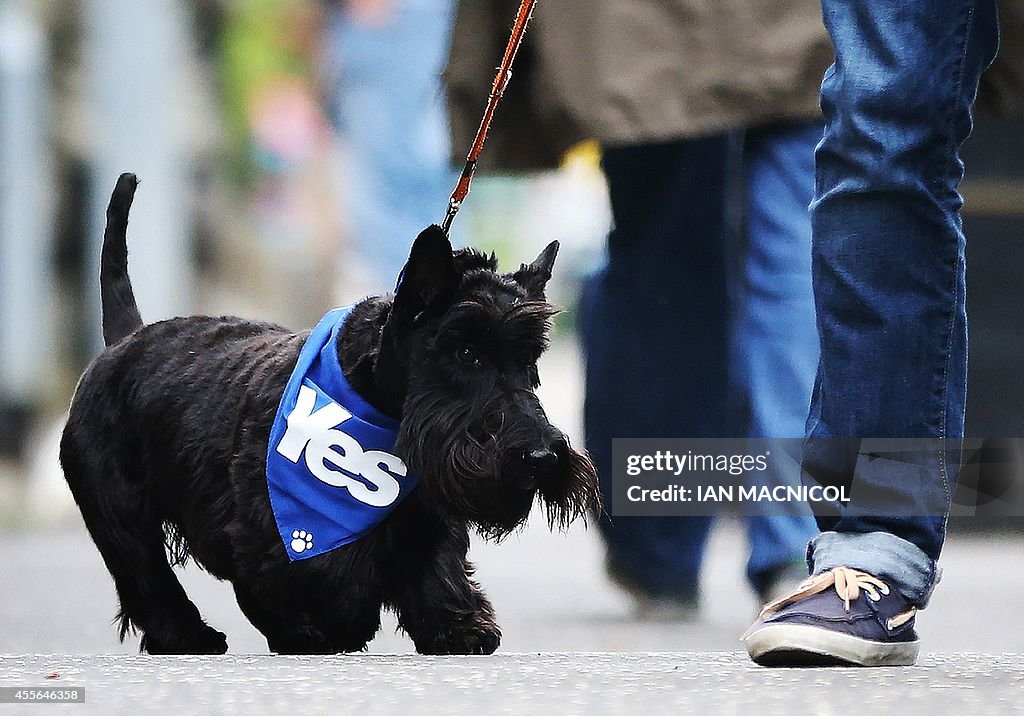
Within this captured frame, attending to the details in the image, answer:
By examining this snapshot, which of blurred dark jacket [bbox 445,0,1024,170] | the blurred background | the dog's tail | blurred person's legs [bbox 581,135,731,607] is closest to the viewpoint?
the dog's tail

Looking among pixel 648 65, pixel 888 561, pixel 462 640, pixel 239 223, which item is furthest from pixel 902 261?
pixel 239 223

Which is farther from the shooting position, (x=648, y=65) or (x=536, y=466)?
(x=648, y=65)

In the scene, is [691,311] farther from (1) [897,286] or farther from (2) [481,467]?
(1) [897,286]

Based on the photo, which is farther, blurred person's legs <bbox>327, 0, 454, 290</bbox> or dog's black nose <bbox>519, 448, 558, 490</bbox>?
blurred person's legs <bbox>327, 0, 454, 290</bbox>

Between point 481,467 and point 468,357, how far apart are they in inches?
7.7

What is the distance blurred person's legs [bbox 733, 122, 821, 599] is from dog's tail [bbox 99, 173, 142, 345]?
1.29 meters

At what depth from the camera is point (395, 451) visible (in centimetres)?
334

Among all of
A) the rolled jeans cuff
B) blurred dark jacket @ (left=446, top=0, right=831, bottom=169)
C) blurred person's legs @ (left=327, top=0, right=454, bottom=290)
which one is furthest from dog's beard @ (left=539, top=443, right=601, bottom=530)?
blurred person's legs @ (left=327, top=0, right=454, bottom=290)

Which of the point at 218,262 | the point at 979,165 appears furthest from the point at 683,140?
the point at 218,262

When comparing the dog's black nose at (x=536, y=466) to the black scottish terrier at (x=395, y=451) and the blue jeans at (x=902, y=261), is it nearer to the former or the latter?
the black scottish terrier at (x=395, y=451)

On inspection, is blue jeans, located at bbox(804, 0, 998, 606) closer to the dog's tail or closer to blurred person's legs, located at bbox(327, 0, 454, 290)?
the dog's tail

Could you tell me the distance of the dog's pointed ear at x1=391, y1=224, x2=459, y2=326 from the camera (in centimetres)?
326

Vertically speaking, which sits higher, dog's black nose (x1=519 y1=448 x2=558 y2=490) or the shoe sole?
dog's black nose (x1=519 y1=448 x2=558 y2=490)

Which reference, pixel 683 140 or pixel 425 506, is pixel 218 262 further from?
pixel 425 506
